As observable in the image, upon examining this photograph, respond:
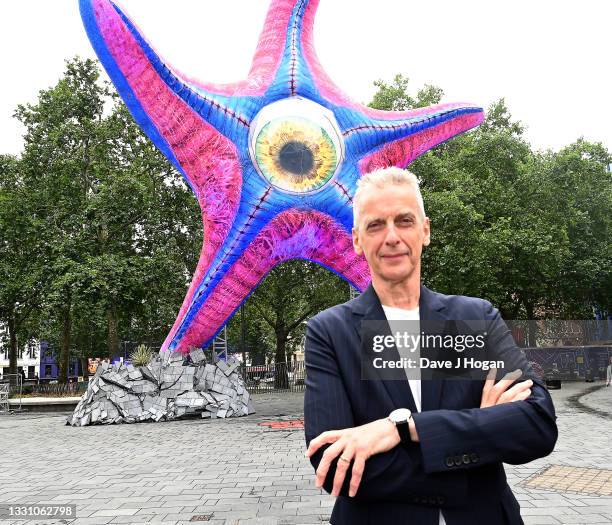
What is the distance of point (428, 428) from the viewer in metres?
1.66

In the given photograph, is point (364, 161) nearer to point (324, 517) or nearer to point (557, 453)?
point (557, 453)

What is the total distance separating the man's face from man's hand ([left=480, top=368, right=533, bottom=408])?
1.48 feet

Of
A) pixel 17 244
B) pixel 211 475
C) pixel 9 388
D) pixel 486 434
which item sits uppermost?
pixel 17 244

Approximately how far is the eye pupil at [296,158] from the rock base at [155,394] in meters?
5.13

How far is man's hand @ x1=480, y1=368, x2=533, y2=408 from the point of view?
5.87 feet

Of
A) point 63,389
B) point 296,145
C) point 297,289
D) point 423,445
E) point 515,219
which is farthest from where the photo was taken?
point 297,289

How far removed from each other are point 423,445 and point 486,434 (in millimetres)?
202

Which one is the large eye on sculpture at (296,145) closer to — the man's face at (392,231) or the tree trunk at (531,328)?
the man's face at (392,231)

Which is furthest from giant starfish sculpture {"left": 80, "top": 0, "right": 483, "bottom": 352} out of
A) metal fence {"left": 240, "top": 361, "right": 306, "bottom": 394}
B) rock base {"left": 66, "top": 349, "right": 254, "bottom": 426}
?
metal fence {"left": 240, "top": 361, "right": 306, "bottom": 394}

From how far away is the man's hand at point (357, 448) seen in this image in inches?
65.1

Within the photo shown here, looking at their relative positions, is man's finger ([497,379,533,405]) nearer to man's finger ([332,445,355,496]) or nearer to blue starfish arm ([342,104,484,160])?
man's finger ([332,445,355,496])

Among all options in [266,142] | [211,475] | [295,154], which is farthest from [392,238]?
[266,142]

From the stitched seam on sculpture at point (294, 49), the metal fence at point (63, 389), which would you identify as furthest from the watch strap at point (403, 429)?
the metal fence at point (63, 389)

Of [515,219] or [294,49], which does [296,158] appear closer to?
[294,49]
